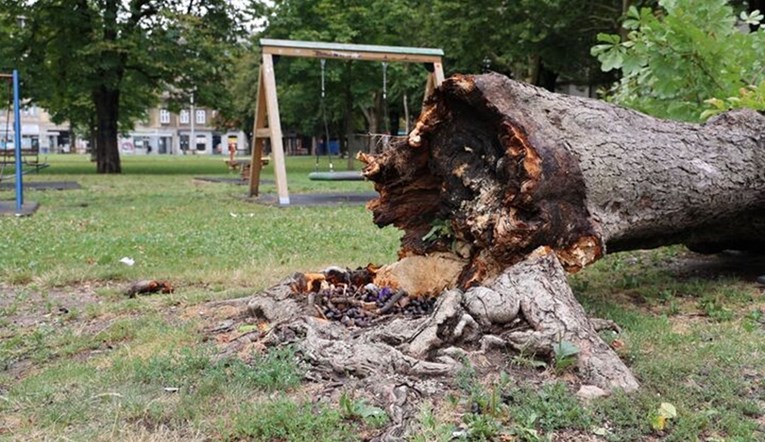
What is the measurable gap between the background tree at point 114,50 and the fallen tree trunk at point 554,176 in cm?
2090

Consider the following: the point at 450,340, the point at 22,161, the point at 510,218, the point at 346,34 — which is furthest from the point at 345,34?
the point at 450,340

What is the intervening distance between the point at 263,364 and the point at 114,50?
2308 cm

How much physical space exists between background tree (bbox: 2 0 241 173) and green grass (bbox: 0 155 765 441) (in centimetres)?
1807

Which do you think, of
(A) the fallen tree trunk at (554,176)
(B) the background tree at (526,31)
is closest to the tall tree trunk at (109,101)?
(B) the background tree at (526,31)

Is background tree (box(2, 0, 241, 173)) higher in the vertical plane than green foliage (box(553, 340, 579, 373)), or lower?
higher

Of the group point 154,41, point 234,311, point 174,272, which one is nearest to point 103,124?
point 154,41

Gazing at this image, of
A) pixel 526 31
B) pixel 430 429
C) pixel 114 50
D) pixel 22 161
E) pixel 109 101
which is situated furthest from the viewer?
pixel 109 101

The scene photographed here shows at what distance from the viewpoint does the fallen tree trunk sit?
3.78 meters

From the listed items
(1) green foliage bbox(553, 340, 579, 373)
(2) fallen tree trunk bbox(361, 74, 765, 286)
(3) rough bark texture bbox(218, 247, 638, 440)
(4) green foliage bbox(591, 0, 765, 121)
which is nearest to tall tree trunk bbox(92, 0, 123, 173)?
(4) green foliage bbox(591, 0, 765, 121)

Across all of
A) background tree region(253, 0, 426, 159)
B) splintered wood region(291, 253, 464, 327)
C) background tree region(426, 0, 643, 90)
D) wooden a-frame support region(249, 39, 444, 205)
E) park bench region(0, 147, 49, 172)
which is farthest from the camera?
background tree region(253, 0, 426, 159)

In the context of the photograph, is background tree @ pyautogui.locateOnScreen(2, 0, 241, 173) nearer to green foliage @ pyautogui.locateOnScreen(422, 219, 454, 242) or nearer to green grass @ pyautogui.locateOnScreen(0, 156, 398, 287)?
green grass @ pyautogui.locateOnScreen(0, 156, 398, 287)

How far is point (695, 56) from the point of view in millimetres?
6277

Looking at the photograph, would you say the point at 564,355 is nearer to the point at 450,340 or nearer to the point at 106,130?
the point at 450,340

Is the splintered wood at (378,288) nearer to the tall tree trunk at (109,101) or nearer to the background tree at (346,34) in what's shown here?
the background tree at (346,34)
